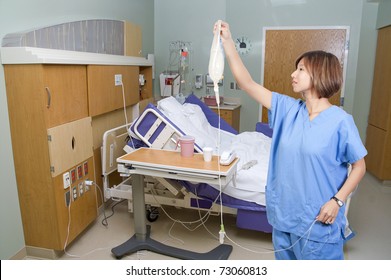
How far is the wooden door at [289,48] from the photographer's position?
462cm

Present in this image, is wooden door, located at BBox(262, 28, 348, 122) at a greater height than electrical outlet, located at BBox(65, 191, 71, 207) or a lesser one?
greater

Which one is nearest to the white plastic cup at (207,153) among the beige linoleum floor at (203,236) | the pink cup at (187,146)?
the pink cup at (187,146)

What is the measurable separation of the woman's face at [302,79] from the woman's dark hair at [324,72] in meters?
0.02

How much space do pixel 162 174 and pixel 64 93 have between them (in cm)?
97

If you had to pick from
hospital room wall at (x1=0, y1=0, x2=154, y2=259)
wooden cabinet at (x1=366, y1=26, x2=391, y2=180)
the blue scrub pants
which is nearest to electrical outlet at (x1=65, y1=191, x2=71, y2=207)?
hospital room wall at (x1=0, y1=0, x2=154, y2=259)

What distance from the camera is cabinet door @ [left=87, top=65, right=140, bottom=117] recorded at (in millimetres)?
2797

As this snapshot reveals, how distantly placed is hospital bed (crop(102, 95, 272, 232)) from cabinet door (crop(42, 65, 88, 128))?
39 centimetres

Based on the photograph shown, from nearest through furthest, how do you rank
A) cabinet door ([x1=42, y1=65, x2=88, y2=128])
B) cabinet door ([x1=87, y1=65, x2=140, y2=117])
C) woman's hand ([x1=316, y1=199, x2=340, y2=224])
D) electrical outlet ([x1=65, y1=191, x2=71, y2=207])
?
woman's hand ([x1=316, y1=199, x2=340, y2=224])
cabinet door ([x1=42, y1=65, x2=88, y2=128])
electrical outlet ([x1=65, y1=191, x2=71, y2=207])
cabinet door ([x1=87, y1=65, x2=140, y2=117])

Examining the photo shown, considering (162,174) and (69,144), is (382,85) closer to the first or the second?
(162,174)

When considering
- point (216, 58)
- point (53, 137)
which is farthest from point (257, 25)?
point (216, 58)

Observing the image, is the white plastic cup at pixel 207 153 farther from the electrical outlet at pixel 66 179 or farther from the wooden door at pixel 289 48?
the wooden door at pixel 289 48

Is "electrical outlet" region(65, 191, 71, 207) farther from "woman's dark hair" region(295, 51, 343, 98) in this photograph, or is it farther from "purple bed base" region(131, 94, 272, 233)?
"woman's dark hair" region(295, 51, 343, 98)

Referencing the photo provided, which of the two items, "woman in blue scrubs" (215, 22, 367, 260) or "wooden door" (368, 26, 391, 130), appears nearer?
"woman in blue scrubs" (215, 22, 367, 260)

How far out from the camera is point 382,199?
3732mm
